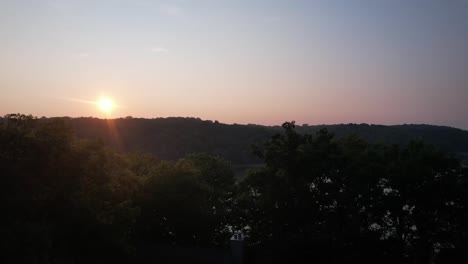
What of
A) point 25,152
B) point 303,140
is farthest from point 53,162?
point 303,140

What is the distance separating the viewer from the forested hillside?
101m

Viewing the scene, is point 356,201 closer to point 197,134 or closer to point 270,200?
point 270,200

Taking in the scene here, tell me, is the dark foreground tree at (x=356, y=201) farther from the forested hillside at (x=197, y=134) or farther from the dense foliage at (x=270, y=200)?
the forested hillside at (x=197, y=134)

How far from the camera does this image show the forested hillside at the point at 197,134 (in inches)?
3969

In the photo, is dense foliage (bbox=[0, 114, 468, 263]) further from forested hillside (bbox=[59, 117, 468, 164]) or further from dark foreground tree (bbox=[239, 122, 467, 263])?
forested hillside (bbox=[59, 117, 468, 164])

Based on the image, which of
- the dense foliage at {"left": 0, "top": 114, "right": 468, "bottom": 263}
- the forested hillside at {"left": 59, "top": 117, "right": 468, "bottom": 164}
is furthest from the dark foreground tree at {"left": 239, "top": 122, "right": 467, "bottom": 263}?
the forested hillside at {"left": 59, "top": 117, "right": 468, "bottom": 164}

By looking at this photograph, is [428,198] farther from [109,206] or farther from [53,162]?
[53,162]

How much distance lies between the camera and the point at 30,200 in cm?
1553

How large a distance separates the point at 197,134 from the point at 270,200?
84.9m

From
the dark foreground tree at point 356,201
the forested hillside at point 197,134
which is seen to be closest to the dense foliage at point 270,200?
the dark foreground tree at point 356,201

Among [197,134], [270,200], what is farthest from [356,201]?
[197,134]

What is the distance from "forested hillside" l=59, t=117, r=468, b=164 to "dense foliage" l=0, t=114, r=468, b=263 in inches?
2657

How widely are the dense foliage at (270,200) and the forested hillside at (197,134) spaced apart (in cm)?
6749

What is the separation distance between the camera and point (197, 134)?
108 meters
